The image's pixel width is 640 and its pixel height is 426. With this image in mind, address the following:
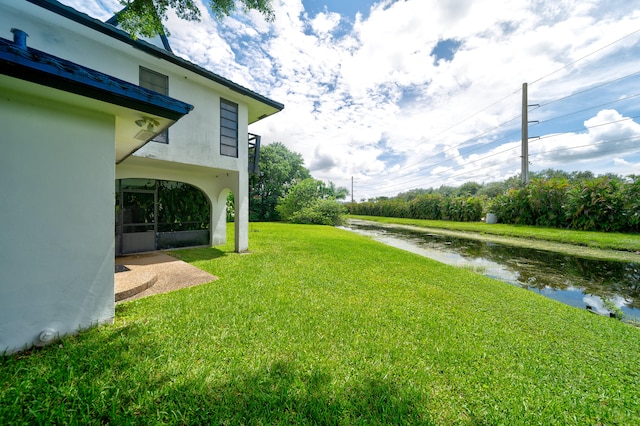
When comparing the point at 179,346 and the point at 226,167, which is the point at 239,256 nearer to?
the point at 226,167

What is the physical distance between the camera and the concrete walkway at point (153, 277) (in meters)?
4.45

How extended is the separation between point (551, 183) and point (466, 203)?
8662 mm

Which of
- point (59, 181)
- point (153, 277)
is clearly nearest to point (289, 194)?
point (153, 277)

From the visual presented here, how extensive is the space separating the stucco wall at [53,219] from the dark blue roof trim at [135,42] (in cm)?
425

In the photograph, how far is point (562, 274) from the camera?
25.6ft

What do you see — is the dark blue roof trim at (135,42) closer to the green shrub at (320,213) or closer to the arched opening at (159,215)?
the arched opening at (159,215)

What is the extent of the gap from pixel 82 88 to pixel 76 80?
129mm

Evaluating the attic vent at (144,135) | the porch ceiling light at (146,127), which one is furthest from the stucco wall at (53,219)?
the attic vent at (144,135)

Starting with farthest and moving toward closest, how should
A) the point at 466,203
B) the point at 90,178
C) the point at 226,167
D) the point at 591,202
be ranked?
the point at 466,203 < the point at 591,202 < the point at 226,167 < the point at 90,178

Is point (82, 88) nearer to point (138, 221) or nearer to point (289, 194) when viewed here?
point (138, 221)

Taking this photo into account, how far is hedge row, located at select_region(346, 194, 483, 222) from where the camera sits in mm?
27031

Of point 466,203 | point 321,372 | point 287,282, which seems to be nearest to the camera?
point 321,372

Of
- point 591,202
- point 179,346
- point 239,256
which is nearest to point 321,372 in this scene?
point 179,346

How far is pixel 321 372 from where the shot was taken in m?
2.48
